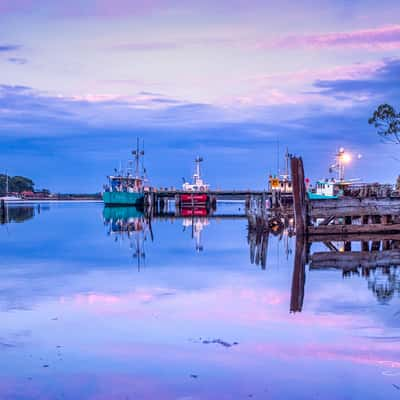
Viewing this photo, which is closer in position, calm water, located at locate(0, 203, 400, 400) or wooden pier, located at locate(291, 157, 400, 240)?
calm water, located at locate(0, 203, 400, 400)

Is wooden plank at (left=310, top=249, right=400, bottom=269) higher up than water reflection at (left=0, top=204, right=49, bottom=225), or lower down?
higher up

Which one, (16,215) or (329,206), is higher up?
(329,206)

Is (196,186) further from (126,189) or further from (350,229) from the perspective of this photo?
(350,229)

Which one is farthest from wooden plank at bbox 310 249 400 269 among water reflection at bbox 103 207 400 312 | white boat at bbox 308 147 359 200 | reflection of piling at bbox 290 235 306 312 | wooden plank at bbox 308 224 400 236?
white boat at bbox 308 147 359 200

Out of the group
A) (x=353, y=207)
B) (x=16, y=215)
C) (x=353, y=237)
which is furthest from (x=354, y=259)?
(x=16, y=215)

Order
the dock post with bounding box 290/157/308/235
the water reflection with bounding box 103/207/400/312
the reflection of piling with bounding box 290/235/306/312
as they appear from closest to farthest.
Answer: the reflection of piling with bounding box 290/235/306/312 < the water reflection with bounding box 103/207/400/312 < the dock post with bounding box 290/157/308/235

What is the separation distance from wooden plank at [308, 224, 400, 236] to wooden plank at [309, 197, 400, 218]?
1217mm

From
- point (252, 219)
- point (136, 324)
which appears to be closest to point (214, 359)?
point (136, 324)

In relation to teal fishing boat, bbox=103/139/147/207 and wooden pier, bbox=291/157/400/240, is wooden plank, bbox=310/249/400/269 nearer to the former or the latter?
wooden pier, bbox=291/157/400/240

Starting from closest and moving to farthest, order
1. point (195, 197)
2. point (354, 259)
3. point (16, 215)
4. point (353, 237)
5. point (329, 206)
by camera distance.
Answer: point (354, 259) < point (329, 206) < point (353, 237) < point (16, 215) < point (195, 197)

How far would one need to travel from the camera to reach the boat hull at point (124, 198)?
107250 mm

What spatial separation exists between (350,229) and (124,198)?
80247mm

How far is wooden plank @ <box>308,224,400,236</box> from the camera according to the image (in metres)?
31.2

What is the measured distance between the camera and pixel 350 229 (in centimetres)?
3125
